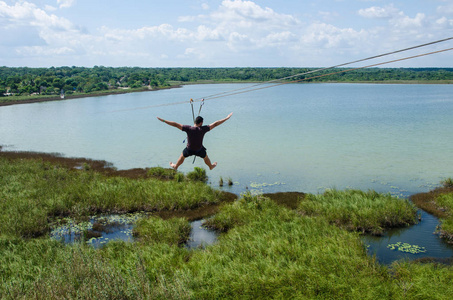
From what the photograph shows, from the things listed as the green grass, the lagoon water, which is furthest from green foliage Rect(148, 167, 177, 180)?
the green grass

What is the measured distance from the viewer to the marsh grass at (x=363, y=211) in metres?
14.8

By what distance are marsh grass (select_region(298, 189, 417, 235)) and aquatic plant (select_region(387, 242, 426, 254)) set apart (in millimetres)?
874

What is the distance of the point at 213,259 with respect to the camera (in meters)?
11.0

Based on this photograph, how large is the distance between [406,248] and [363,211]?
2229mm

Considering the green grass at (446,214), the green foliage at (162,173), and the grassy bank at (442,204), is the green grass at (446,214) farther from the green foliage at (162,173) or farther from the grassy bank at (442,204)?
the green foliage at (162,173)

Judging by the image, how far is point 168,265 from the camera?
35.6ft

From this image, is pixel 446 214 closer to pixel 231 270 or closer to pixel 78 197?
pixel 231 270

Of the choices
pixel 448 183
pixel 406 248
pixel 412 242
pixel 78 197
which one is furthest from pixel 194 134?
pixel 448 183

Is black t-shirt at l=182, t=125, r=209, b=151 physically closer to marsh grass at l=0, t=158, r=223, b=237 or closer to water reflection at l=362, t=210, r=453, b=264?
marsh grass at l=0, t=158, r=223, b=237

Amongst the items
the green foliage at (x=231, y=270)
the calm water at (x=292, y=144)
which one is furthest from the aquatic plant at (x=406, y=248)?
the calm water at (x=292, y=144)

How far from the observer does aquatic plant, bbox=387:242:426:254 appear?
13.3 m

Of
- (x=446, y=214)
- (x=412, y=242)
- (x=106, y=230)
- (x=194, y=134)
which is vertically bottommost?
(x=412, y=242)

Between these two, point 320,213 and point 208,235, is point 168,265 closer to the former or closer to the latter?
point 208,235

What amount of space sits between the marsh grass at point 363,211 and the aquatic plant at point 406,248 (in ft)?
2.87
